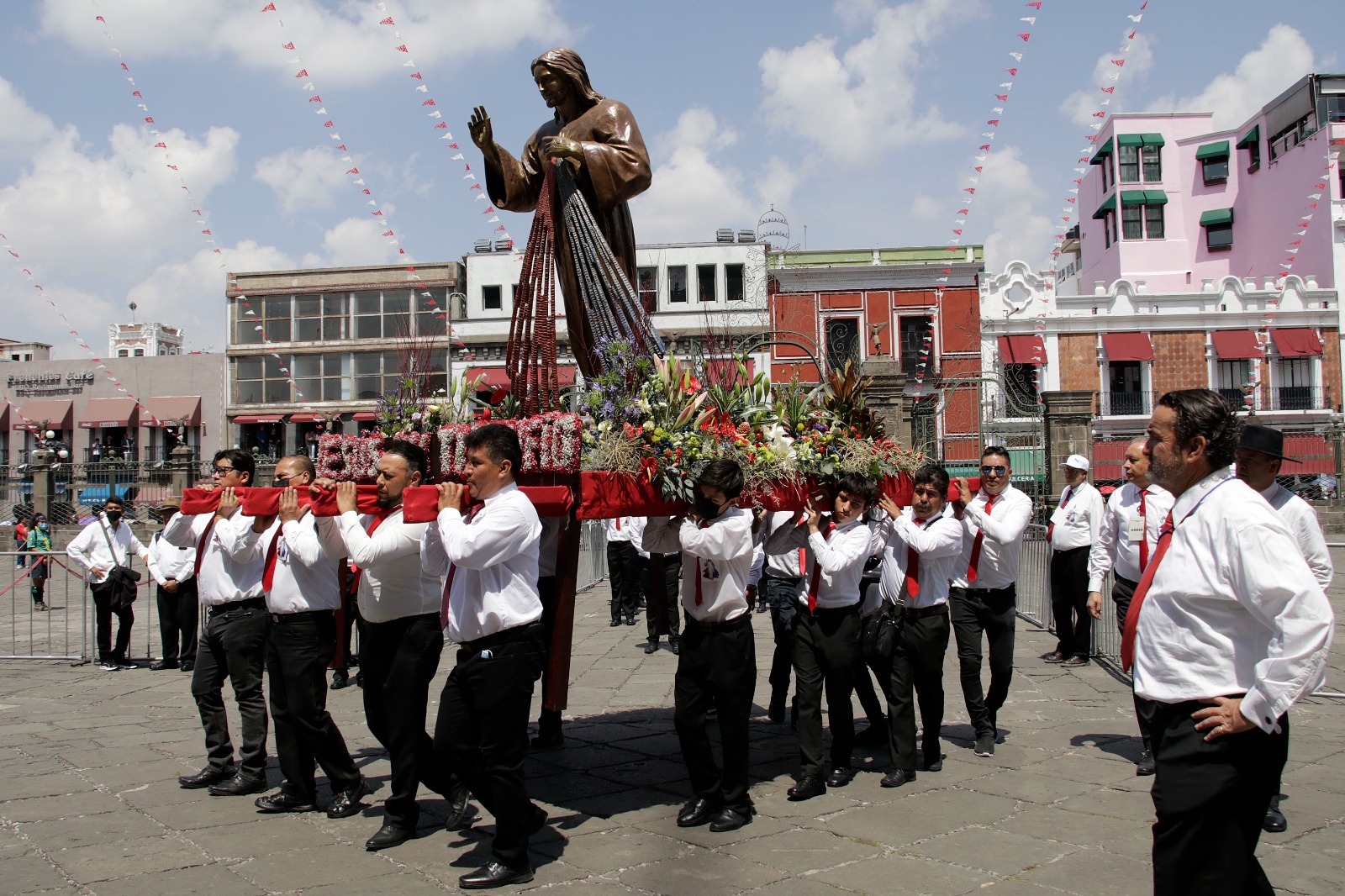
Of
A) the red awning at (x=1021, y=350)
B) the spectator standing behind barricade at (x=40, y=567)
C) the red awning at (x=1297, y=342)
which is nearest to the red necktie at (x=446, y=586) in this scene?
the spectator standing behind barricade at (x=40, y=567)

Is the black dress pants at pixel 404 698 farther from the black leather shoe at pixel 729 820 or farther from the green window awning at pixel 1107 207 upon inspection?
the green window awning at pixel 1107 207

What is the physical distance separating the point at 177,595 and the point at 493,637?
255 inches

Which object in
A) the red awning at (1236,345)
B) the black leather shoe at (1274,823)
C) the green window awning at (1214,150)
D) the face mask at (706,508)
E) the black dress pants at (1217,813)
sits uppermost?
the green window awning at (1214,150)

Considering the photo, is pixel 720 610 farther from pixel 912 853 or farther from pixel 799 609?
pixel 912 853

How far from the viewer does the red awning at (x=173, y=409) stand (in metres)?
39.7

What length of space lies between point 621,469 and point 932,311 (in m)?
31.0

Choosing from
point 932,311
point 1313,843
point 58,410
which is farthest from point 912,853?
point 58,410

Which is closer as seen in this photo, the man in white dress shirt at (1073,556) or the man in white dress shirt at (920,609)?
the man in white dress shirt at (920,609)

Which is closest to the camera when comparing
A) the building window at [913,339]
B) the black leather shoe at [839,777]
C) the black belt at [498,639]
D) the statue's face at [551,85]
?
the black belt at [498,639]

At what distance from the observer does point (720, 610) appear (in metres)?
4.91

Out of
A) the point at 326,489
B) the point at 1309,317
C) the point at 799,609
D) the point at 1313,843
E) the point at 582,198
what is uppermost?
the point at 1309,317

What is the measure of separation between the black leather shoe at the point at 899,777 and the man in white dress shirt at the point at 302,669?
2.77 metres

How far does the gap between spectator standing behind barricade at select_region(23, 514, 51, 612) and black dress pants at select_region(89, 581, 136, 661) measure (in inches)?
65.0

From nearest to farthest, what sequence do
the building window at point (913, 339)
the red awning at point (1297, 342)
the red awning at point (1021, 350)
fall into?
1. the red awning at point (1297, 342)
2. the red awning at point (1021, 350)
3. the building window at point (913, 339)
